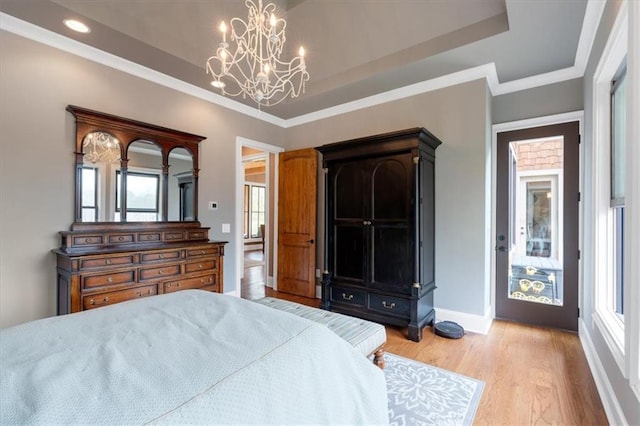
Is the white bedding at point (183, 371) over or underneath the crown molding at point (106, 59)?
underneath

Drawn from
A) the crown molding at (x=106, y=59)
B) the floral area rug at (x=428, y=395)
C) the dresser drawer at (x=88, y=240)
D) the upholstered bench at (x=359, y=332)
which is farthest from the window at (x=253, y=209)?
the floral area rug at (x=428, y=395)

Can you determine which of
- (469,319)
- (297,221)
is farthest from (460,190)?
(297,221)

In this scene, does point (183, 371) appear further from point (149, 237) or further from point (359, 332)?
point (149, 237)

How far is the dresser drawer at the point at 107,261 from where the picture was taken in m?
2.49

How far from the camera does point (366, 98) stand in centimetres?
401

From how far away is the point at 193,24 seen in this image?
2906 millimetres

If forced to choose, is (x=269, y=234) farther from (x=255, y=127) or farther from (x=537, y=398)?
(x=537, y=398)

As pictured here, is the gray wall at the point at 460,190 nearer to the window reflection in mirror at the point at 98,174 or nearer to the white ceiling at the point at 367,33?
the white ceiling at the point at 367,33

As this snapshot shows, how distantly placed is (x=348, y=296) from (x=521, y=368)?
173 centimetres


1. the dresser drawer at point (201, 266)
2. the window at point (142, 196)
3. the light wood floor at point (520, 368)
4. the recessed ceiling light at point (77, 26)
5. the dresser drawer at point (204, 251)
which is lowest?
the light wood floor at point (520, 368)

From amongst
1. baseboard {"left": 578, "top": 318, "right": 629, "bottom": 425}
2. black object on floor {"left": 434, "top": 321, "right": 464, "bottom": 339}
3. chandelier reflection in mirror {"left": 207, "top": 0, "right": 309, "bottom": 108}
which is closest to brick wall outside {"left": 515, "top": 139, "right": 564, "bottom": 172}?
baseboard {"left": 578, "top": 318, "right": 629, "bottom": 425}

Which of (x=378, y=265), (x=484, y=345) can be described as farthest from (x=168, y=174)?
(x=484, y=345)

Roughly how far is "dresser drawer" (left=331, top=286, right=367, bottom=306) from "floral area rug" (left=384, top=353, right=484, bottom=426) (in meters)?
0.92

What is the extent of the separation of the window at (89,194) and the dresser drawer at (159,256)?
676 millimetres
